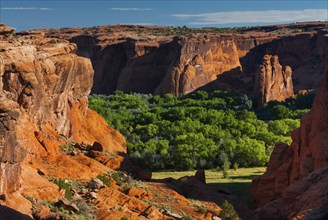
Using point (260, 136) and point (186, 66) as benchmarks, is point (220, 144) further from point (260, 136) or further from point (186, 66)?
point (186, 66)

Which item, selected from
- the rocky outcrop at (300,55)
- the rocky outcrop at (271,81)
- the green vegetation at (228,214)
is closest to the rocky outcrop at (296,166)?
the green vegetation at (228,214)

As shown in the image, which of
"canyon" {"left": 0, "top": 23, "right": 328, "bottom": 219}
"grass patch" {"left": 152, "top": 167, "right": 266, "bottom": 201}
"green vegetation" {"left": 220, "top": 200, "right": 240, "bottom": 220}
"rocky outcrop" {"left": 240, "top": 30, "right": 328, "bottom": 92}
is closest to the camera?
"canyon" {"left": 0, "top": 23, "right": 328, "bottom": 219}

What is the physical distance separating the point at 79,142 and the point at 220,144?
73.7 ft

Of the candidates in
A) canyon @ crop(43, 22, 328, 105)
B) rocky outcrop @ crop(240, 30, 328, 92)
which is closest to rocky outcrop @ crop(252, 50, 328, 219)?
canyon @ crop(43, 22, 328, 105)

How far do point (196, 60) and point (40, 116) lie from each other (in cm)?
7807

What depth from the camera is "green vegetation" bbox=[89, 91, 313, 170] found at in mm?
53281

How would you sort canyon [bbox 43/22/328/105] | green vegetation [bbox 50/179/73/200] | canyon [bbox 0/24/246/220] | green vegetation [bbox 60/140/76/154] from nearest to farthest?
1. canyon [bbox 0/24/246/220]
2. green vegetation [bbox 50/179/73/200]
3. green vegetation [bbox 60/140/76/154]
4. canyon [bbox 43/22/328/105]

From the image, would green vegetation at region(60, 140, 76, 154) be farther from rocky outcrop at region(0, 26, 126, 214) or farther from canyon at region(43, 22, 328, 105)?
canyon at region(43, 22, 328, 105)

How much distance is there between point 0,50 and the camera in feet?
95.5

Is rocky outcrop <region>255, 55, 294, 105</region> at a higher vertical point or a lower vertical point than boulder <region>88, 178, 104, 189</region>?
lower

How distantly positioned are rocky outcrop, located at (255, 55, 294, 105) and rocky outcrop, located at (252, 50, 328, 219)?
56.4 meters

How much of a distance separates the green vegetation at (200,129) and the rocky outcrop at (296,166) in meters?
14.6

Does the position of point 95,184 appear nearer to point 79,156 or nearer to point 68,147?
point 79,156

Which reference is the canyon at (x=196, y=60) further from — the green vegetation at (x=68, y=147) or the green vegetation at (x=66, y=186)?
the green vegetation at (x=66, y=186)
